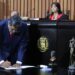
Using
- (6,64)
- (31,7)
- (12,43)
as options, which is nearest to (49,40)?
(12,43)

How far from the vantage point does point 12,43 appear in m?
4.22

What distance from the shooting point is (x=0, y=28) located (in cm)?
429

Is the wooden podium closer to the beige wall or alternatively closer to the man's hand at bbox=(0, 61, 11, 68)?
the man's hand at bbox=(0, 61, 11, 68)

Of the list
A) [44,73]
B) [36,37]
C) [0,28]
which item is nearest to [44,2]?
[36,37]

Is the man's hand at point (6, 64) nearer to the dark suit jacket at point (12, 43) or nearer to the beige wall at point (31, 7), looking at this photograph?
the dark suit jacket at point (12, 43)

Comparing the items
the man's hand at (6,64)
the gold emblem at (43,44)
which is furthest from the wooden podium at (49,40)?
the man's hand at (6,64)

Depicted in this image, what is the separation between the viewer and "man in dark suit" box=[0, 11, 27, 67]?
4.10 meters

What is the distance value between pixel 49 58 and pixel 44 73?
4.99ft

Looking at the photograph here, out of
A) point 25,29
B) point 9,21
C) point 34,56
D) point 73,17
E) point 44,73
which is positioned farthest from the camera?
point 73,17

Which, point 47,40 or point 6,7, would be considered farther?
point 6,7

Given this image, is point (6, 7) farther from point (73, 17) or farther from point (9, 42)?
point (9, 42)

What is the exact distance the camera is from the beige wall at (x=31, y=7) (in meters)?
9.51

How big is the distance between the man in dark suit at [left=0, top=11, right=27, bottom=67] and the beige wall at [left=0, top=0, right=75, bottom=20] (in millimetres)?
5193

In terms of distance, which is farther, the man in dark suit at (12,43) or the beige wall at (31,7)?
the beige wall at (31,7)
